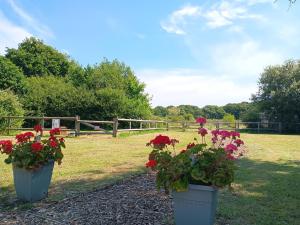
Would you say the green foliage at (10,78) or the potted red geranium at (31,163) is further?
the green foliage at (10,78)

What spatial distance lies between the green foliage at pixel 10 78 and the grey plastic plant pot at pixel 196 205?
24.2m

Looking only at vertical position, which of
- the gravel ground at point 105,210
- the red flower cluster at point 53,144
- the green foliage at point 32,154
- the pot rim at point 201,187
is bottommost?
the gravel ground at point 105,210

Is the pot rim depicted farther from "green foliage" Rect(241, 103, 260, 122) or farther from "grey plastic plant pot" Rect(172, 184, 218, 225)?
"green foliage" Rect(241, 103, 260, 122)

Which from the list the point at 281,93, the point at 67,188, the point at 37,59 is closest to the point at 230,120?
the point at 281,93

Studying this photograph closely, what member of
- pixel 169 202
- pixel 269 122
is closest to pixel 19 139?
pixel 169 202

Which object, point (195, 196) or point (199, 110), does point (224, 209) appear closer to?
point (195, 196)

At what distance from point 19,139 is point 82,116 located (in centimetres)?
2034

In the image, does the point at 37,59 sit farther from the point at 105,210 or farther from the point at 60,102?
the point at 105,210

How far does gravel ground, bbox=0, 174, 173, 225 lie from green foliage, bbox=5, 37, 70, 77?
1513 inches

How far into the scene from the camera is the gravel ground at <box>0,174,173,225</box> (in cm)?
382

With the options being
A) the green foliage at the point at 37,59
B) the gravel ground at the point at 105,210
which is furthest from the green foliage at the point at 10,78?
the gravel ground at the point at 105,210

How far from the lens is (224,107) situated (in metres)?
64.8

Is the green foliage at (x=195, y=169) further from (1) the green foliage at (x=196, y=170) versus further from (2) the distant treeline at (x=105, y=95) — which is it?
(2) the distant treeline at (x=105, y=95)

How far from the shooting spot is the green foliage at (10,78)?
25.2 meters
